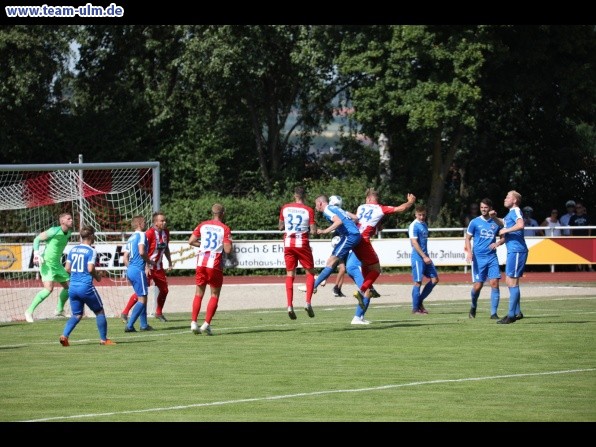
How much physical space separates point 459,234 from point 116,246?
40.0 ft

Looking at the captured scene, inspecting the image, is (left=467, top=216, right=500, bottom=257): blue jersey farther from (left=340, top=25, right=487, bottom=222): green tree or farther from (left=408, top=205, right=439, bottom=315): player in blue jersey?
(left=340, top=25, right=487, bottom=222): green tree

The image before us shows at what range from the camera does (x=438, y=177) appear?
143ft

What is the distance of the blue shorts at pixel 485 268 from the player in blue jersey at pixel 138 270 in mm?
5511

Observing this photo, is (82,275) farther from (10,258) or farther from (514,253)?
(10,258)

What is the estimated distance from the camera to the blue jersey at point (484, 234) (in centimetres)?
2030

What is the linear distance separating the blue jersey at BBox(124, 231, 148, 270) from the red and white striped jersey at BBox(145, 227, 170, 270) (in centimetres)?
68

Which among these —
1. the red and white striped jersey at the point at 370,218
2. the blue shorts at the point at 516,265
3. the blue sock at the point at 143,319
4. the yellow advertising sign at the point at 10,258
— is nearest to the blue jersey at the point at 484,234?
the blue shorts at the point at 516,265

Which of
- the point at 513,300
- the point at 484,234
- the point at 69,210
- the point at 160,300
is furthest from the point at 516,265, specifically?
the point at 69,210

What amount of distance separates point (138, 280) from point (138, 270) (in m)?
0.22

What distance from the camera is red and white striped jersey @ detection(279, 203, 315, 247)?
20.2 m

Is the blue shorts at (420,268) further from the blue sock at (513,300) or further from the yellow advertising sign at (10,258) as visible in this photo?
the yellow advertising sign at (10,258)

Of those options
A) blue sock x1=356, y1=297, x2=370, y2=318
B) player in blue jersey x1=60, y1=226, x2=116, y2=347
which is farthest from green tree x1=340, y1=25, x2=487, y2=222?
player in blue jersey x1=60, y1=226, x2=116, y2=347
